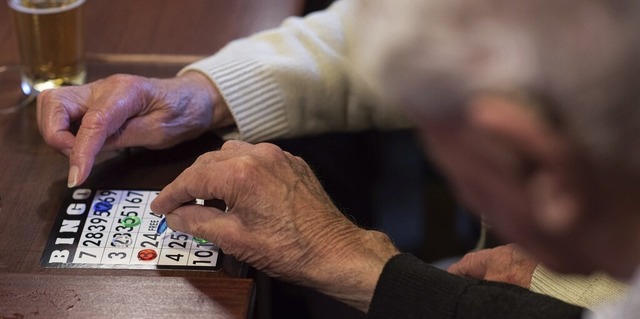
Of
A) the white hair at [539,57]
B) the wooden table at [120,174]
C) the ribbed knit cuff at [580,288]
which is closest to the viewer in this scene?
the white hair at [539,57]

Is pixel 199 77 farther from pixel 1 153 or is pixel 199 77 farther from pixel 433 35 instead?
pixel 433 35

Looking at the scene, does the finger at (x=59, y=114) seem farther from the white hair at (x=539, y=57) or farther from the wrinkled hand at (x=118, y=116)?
the white hair at (x=539, y=57)

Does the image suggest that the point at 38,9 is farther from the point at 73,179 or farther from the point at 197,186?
the point at 197,186

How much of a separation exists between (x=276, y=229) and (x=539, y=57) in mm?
482

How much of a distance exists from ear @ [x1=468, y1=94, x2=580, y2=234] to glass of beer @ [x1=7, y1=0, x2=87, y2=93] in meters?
0.78

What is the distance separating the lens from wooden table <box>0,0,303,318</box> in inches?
40.2

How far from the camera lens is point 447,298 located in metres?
1.06

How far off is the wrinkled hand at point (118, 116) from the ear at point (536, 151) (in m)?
0.62

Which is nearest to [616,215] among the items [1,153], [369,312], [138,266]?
[369,312]

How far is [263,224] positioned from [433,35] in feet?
1.43

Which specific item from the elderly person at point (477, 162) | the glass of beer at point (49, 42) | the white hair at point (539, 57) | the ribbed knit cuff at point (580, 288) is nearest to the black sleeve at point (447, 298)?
the elderly person at point (477, 162)

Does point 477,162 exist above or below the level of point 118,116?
above

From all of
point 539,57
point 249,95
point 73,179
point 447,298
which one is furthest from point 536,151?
point 249,95

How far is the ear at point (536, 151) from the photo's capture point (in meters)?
0.70
